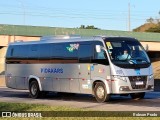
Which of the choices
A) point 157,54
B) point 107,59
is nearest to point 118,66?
point 107,59

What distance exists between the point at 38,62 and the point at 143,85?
6.26 metres

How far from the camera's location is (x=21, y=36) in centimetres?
6581

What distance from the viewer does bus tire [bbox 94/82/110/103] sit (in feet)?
67.2

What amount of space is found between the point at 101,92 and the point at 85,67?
152 cm

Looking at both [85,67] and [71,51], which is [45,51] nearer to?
[71,51]

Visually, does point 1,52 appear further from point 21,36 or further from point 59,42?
point 59,42

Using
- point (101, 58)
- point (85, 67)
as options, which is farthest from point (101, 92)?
point (85, 67)

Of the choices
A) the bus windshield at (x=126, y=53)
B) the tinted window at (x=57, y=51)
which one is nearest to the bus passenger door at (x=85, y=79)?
the bus windshield at (x=126, y=53)

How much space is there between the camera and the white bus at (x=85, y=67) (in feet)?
66.8

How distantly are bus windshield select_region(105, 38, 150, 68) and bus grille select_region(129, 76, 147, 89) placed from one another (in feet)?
1.50

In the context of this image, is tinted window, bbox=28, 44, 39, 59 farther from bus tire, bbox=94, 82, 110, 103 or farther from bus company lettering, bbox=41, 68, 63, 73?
bus tire, bbox=94, 82, 110, 103

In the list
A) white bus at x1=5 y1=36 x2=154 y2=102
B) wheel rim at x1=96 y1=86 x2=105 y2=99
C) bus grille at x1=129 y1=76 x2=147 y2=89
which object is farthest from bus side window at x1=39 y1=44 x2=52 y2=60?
bus grille at x1=129 y1=76 x2=147 y2=89

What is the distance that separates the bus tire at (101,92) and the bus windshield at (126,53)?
1.17m

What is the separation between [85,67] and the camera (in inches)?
A: 851
